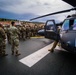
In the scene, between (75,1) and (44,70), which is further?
(75,1)

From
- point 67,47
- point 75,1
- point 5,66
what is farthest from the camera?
point 75,1

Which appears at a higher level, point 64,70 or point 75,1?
point 75,1

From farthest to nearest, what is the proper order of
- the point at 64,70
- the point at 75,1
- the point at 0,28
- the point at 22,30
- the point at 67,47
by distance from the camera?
the point at 75,1
the point at 22,30
the point at 0,28
the point at 67,47
the point at 64,70

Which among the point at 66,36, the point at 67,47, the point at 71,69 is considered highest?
the point at 66,36

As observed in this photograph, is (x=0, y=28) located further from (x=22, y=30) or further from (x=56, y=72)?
(x=22, y=30)

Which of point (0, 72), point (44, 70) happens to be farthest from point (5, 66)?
point (44, 70)

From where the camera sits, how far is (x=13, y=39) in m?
7.99

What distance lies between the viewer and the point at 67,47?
6367 millimetres

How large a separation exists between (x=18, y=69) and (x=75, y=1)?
17803 millimetres

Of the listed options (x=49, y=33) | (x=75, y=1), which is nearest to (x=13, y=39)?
(x=49, y=33)

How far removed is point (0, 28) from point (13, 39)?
36.0 inches

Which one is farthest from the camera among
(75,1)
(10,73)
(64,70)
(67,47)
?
(75,1)

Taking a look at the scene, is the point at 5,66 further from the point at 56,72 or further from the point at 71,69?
the point at 71,69

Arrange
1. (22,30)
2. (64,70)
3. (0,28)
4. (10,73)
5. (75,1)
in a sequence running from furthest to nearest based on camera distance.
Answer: (75,1) → (22,30) → (0,28) → (64,70) → (10,73)
